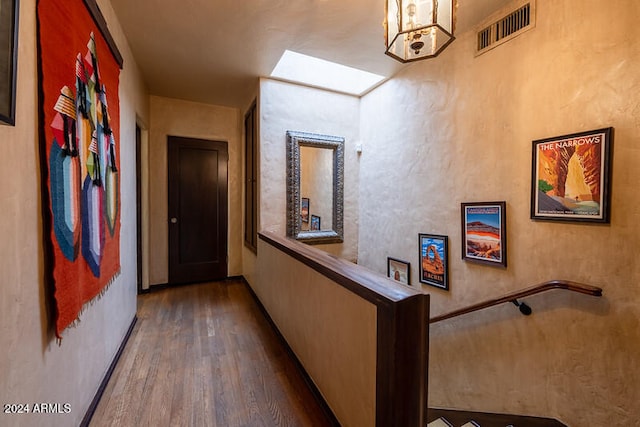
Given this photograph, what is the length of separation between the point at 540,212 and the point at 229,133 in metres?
3.87

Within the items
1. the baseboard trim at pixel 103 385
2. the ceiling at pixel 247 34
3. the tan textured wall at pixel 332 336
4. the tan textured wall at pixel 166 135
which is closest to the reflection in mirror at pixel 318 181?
the ceiling at pixel 247 34

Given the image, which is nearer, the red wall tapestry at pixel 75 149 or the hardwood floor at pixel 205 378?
the red wall tapestry at pixel 75 149

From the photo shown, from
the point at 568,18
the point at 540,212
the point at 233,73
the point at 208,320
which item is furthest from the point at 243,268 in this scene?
the point at 568,18

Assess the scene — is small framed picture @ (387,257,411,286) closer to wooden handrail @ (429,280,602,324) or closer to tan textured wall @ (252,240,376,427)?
wooden handrail @ (429,280,602,324)

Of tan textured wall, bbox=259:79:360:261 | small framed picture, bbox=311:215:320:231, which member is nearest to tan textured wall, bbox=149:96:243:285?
tan textured wall, bbox=259:79:360:261

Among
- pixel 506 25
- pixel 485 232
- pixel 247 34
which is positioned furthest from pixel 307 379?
pixel 506 25

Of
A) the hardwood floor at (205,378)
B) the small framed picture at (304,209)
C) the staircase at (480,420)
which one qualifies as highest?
the small framed picture at (304,209)

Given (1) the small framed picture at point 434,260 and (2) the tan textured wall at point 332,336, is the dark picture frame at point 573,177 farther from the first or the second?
(2) the tan textured wall at point 332,336

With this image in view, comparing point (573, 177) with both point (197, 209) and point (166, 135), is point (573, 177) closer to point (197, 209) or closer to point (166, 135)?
point (197, 209)

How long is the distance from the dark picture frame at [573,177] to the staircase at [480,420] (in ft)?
4.39

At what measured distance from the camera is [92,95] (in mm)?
1494

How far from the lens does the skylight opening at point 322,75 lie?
3.13m

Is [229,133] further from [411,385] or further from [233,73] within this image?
[411,385]

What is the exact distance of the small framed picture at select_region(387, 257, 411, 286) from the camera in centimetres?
285
